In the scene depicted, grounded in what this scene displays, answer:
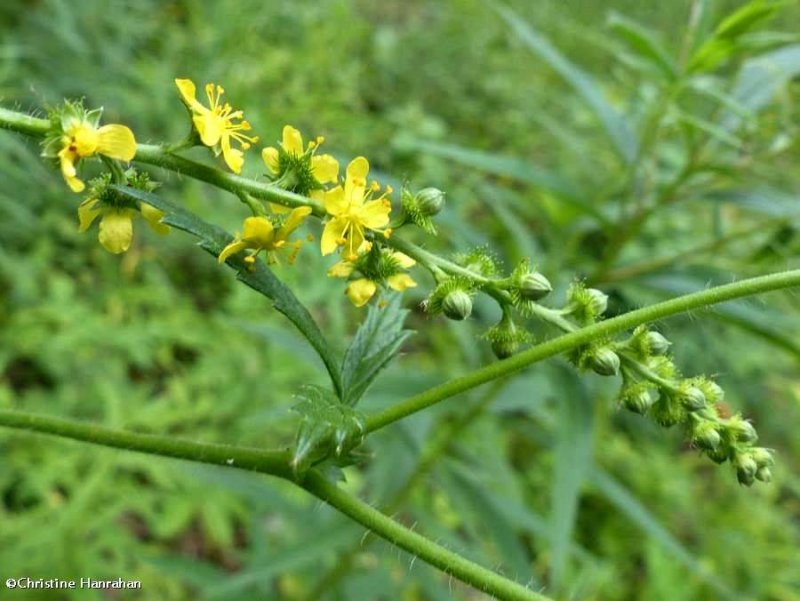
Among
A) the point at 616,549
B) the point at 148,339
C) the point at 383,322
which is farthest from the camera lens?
the point at 616,549

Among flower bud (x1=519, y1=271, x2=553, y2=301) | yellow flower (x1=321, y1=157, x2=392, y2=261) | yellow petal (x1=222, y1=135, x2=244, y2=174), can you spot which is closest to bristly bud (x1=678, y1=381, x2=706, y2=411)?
flower bud (x1=519, y1=271, x2=553, y2=301)

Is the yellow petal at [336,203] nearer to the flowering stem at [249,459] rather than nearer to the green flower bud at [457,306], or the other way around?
the green flower bud at [457,306]

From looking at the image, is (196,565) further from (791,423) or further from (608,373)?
(791,423)

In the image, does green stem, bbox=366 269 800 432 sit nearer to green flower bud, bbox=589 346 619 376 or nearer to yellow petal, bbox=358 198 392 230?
green flower bud, bbox=589 346 619 376

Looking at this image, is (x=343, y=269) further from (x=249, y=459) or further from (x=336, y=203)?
(x=249, y=459)

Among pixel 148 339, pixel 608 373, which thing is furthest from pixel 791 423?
pixel 608 373

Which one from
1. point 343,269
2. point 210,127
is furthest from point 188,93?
point 343,269

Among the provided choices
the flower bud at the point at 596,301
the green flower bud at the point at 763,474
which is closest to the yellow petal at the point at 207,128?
the flower bud at the point at 596,301
